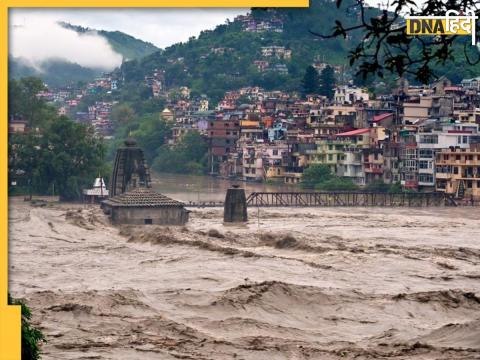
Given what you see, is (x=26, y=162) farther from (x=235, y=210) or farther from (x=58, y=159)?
(x=235, y=210)

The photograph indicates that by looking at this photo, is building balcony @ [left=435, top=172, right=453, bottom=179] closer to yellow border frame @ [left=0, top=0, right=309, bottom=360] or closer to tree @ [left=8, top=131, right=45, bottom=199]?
tree @ [left=8, top=131, right=45, bottom=199]

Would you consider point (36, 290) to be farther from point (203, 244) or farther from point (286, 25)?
point (286, 25)

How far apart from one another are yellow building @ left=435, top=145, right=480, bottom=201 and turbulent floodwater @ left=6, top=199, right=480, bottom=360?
13330mm

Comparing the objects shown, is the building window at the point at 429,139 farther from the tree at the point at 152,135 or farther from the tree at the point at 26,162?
the tree at the point at 152,135

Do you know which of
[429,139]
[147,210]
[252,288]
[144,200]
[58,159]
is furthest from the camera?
[429,139]

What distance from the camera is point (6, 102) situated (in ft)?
35.3

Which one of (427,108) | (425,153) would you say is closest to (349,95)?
(427,108)

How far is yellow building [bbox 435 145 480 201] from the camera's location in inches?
2717

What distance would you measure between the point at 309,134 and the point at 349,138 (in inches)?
270

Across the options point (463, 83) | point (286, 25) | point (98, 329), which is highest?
point (286, 25)

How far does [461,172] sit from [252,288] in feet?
132

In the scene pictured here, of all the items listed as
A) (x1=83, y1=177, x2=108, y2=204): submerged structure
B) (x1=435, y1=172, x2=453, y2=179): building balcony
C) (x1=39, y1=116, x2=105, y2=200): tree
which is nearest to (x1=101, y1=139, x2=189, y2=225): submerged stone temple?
(x1=83, y1=177, x2=108, y2=204): submerged structure

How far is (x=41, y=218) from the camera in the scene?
5772 cm

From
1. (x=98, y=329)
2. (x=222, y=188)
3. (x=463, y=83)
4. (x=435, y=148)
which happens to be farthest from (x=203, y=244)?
(x=463, y=83)
